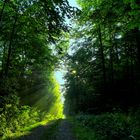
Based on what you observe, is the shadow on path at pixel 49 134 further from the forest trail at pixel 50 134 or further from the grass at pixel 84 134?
the grass at pixel 84 134

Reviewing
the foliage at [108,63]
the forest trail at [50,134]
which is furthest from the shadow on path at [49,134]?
the foliage at [108,63]

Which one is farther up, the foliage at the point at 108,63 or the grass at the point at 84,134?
the foliage at the point at 108,63

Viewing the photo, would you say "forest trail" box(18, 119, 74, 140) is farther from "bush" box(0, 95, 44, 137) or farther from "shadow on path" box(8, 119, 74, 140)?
"bush" box(0, 95, 44, 137)

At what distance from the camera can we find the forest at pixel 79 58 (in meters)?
13.1

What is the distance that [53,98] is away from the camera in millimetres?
57656

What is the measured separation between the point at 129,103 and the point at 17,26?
43.1 ft

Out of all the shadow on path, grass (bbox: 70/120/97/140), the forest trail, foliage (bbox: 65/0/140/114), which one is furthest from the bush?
foliage (bbox: 65/0/140/114)

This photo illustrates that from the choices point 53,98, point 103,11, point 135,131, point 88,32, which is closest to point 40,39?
point 88,32

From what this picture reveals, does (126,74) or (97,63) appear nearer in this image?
(126,74)

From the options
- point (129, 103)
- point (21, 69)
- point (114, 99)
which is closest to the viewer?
point (129, 103)

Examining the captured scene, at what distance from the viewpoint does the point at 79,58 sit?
39.4m

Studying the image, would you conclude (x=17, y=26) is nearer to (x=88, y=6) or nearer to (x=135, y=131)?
(x=88, y=6)

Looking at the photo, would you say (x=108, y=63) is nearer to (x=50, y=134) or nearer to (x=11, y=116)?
(x=11, y=116)

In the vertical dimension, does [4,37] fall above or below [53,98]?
above
